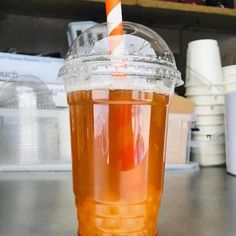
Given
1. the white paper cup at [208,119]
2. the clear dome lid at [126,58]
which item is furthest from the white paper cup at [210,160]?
the clear dome lid at [126,58]

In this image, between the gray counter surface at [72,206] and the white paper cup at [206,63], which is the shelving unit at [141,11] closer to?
the white paper cup at [206,63]

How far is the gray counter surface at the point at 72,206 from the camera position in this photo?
0.51m

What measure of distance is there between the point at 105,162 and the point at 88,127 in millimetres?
45

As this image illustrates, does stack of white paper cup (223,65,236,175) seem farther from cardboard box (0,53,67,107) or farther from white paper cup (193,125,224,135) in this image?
cardboard box (0,53,67,107)

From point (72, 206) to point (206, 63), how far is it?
0.77m

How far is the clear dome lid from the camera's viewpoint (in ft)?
1.47

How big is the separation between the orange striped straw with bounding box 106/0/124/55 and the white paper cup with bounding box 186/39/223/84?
2.68 feet

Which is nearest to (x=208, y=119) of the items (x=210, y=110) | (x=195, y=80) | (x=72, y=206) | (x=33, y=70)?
(x=210, y=110)

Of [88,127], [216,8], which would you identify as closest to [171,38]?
[216,8]

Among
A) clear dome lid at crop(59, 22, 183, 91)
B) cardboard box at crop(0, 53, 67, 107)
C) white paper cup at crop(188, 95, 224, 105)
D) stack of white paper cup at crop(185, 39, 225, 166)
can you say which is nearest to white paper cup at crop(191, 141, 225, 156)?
stack of white paper cup at crop(185, 39, 225, 166)

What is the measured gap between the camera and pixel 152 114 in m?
0.45

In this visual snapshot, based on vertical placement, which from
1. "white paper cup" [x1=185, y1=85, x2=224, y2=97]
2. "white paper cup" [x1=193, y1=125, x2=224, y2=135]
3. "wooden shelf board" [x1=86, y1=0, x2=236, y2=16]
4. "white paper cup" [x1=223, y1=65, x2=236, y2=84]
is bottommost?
"white paper cup" [x1=193, y1=125, x2=224, y2=135]

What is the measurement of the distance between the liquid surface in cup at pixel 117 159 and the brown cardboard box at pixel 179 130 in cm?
67

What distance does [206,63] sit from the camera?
1.24 m
